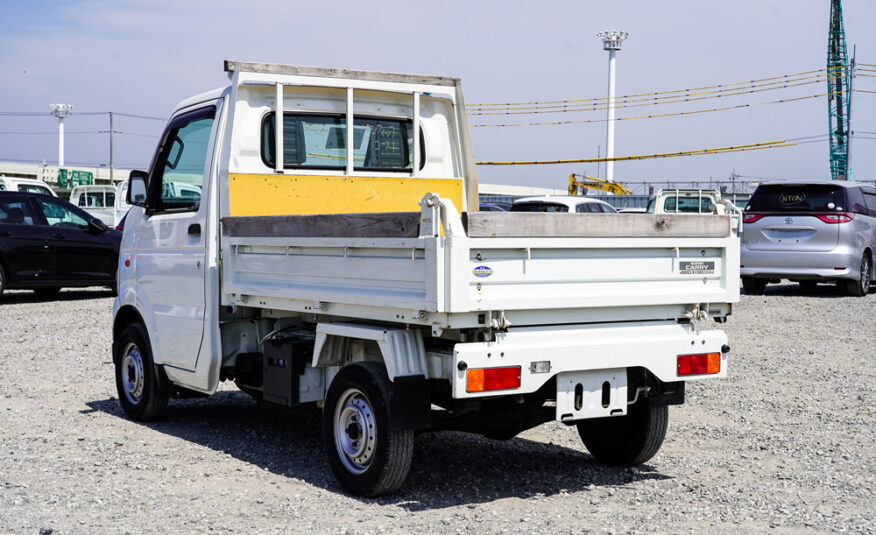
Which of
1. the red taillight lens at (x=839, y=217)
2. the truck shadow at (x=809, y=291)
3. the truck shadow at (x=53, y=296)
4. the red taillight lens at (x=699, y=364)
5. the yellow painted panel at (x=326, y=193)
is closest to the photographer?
the red taillight lens at (x=699, y=364)

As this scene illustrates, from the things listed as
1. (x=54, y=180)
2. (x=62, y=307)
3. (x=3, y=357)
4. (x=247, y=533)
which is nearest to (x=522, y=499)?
(x=247, y=533)

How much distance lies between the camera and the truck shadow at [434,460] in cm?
605

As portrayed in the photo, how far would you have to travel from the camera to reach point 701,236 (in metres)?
6.06

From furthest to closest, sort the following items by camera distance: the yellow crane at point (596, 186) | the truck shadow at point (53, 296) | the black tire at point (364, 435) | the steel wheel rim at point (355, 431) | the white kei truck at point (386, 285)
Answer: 1. the yellow crane at point (596, 186)
2. the truck shadow at point (53, 296)
3. the steel wheel rim at point (355, 431)
4. the black tire at point (364, 435)
5. the white kei truck at point (386, 285)

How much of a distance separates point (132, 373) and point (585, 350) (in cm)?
422

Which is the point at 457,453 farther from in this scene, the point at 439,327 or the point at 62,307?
the point at 62,307

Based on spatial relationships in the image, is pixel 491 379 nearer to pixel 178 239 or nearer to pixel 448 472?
pixel 448 472

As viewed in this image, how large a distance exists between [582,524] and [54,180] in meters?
89.9

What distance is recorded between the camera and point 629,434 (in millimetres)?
6590

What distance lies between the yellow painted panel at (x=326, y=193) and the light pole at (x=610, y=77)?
181 ft

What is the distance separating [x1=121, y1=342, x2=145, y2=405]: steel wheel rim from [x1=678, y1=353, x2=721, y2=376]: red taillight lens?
4214 mm

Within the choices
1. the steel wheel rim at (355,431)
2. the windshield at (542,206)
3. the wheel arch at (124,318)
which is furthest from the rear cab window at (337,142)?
the windshield at (542,206)

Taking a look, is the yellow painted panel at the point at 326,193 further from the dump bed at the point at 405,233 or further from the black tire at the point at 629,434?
the black tire at the point at 629,434

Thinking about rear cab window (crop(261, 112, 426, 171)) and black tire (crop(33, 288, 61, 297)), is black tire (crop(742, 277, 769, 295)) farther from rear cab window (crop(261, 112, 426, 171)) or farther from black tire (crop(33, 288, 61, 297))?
black tire (crop(33, 288, 61, 297))
